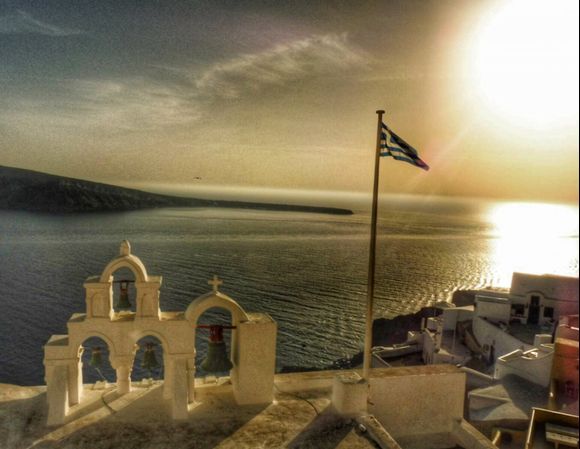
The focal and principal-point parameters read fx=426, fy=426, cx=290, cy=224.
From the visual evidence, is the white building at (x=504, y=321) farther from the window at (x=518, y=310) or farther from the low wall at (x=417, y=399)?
the low wall at (x=417, y=399)

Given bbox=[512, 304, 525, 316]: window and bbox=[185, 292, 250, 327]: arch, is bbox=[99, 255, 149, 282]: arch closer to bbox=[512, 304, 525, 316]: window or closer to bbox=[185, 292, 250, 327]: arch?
bbox=[185, 292, 250, 327]: arch

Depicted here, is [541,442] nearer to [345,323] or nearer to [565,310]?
[565,310]

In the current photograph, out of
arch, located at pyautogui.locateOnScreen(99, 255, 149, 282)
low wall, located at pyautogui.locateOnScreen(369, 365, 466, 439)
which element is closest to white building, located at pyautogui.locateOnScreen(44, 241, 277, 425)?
arch, located at pyautogui.locateOnScreen(99, 255, 149, 282)

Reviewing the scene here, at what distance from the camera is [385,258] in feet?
332

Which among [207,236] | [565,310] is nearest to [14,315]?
[565,310]

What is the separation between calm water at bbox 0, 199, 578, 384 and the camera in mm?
42938

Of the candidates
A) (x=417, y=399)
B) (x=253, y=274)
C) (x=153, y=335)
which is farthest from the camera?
(x=253, y=274)

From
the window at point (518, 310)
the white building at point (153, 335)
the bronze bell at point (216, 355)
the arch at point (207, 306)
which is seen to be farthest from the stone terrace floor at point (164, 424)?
the window at point (518, 310)

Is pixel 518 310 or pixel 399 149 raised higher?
pixel 399 149

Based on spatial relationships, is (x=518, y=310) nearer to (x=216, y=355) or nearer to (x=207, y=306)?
(x=216, y=355)

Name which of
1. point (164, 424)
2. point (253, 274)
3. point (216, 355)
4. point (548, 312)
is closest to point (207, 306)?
point (216, 355)

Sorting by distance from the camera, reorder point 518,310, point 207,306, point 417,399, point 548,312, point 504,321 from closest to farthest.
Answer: point 207,306 → point 417,399 → point 548,312 → point 504,321 → point 518,310

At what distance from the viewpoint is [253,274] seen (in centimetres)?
7256

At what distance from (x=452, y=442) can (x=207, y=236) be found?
111670mm
